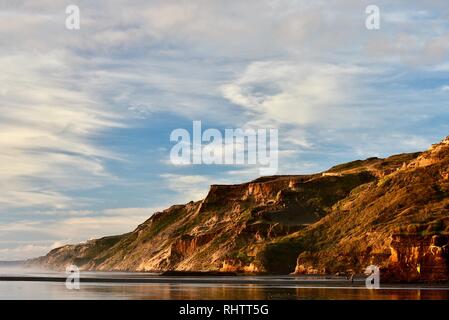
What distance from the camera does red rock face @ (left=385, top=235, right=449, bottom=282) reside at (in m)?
121

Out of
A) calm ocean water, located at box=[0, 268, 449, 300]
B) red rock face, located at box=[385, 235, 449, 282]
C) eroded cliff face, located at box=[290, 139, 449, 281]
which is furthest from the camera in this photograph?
eroded cliff face, located at box=[290, 139, 449, 281]

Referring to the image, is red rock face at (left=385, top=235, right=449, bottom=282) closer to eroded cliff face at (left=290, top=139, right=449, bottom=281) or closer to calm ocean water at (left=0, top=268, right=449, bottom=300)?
eroded cliff face at (left=290, top=139, right=449, bottom=281)

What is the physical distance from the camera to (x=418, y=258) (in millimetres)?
125688

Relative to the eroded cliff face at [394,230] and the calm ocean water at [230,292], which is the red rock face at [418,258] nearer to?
the eroded cliff face at [394,230]

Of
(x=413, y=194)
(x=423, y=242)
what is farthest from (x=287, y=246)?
(x=423, y=242)

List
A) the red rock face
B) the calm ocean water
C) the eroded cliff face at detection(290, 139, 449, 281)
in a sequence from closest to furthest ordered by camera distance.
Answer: the calm ocean water → the red rock face → the eroded cliff face at detection(290, 139, 449, 281)

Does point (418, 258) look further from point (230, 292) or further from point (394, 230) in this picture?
point (230, 292)

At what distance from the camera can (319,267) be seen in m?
163

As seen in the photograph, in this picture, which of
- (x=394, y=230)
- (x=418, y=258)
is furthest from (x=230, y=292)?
(x=394, y=230)

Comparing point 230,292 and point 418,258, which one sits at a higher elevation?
point 418,258

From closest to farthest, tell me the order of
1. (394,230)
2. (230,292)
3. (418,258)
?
(230,292), (418,258), (394,230)

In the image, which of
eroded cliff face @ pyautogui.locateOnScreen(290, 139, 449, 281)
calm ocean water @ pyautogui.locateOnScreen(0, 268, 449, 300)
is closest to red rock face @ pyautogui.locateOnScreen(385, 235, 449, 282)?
eroded cliff face @ pyautogui.locateOnScreen(290, 139, 449, 281)

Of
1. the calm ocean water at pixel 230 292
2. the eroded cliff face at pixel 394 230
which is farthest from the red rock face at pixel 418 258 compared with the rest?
the calm ocean water at pixel 230 292
